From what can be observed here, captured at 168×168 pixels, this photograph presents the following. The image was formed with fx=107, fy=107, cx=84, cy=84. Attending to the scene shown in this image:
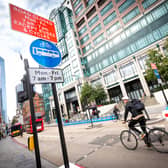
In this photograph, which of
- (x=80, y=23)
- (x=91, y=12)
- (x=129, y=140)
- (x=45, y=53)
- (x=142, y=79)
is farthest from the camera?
(x=80, y=23)

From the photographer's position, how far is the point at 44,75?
2.72 metres

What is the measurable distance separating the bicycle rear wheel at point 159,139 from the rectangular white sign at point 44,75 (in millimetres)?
3384

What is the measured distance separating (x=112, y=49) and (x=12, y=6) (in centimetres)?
3147

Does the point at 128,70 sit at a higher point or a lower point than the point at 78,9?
lower

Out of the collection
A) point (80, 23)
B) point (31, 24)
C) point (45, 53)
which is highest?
point (80, 23)

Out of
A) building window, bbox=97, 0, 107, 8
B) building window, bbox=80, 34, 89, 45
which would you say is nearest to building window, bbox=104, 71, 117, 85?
building window, bbox=80, 34, 89, 45

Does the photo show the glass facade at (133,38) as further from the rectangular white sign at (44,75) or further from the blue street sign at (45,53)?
the rectangular white sign at (44,75)

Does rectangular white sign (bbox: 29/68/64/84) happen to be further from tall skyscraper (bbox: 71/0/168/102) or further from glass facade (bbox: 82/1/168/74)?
glass facade (bbox: 82/1/168/74)

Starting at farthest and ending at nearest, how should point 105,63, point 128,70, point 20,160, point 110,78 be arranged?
point 105,63 → point 110,78 → point 128,70 → point 20,160

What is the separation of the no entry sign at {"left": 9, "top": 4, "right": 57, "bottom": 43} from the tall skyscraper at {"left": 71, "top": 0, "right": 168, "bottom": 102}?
25989 mm

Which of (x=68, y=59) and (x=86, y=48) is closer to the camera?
(x=86, y=48)

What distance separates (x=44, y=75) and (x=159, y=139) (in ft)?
13.2

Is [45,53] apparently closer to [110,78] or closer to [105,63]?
[110,78]

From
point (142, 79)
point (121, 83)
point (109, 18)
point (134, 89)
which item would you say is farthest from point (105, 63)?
point (109, 18)
